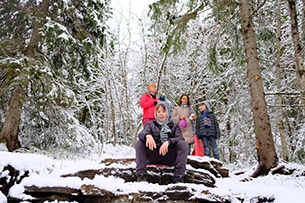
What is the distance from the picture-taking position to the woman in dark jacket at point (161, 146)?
381 centimetres

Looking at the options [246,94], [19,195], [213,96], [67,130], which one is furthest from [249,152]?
[19,195]

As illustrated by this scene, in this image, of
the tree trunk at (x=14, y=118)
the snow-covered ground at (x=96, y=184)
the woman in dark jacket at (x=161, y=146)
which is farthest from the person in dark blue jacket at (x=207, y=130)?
the tree trunk at (x=14, y=118)

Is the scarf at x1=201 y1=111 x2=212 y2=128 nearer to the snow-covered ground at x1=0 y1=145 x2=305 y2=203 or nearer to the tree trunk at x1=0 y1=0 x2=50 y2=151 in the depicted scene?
the snow-covered ground at x1=0 y1=145 x2=305 y2=203

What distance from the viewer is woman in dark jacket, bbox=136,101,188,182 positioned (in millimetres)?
3812

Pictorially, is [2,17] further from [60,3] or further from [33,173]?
[33,173]

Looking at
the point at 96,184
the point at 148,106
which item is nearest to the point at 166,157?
the point at 96,184

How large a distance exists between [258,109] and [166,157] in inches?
103

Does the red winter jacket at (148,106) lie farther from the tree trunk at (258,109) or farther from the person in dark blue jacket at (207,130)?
the tree trunk at (258,109)

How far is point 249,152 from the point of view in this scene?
11258 mm

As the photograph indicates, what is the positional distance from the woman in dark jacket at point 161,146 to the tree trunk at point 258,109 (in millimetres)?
2172

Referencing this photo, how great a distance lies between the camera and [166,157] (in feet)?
13.5

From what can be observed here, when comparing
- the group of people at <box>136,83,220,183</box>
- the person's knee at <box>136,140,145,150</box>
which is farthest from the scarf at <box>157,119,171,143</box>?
the person's knee at <box>136,140,145,150</box>

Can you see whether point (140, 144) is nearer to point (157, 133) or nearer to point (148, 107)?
point (157, 133)

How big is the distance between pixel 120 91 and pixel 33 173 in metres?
13.3
